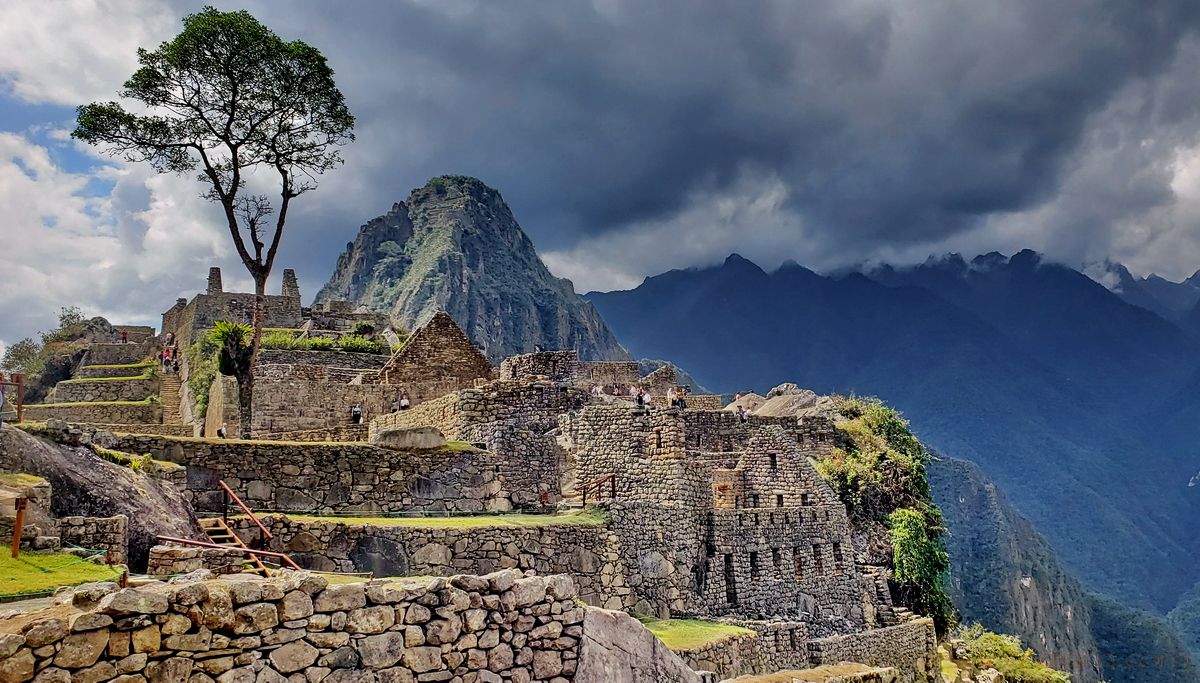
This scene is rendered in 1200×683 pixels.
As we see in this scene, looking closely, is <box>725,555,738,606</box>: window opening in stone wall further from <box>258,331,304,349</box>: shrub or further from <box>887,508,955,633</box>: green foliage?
<box>258,331,304,349</box>: shrub

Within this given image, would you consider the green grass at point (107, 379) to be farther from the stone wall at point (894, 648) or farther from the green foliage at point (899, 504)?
the stone wall at point (894, 648)

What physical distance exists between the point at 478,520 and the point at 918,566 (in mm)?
19516

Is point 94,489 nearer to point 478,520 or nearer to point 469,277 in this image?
point 478,520

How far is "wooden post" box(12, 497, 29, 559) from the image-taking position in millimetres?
7809

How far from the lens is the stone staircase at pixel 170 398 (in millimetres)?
35812

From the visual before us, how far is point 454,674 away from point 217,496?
7.48 m

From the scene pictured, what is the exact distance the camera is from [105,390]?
37938 mm

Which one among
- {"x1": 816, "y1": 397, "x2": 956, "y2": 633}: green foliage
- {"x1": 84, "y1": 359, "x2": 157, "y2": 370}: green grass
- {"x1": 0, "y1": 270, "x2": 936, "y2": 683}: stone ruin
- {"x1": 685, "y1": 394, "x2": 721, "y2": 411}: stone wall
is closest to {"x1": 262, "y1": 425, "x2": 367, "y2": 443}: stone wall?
{"x1": 0, "y1": 270, "x2": 936, "y2": 683}: stone ruin

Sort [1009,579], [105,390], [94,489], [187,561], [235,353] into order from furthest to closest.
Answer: [1009,579], [105,390], [235,353], [94,489], [187,561]

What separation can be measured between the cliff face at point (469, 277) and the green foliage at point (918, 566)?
9589 centimetres

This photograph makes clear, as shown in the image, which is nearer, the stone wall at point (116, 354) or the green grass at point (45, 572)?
the green grass at point (45, 572)

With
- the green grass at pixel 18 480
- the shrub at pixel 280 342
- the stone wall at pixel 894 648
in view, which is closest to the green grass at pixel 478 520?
the green grass at pixel 18 480

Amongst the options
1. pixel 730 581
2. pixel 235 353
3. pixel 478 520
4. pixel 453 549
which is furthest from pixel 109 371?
pixel 453 549

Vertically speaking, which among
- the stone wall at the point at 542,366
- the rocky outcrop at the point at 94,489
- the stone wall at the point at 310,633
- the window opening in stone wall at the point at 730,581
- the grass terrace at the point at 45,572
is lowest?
the window opening in stone wall at the point at 730,581
